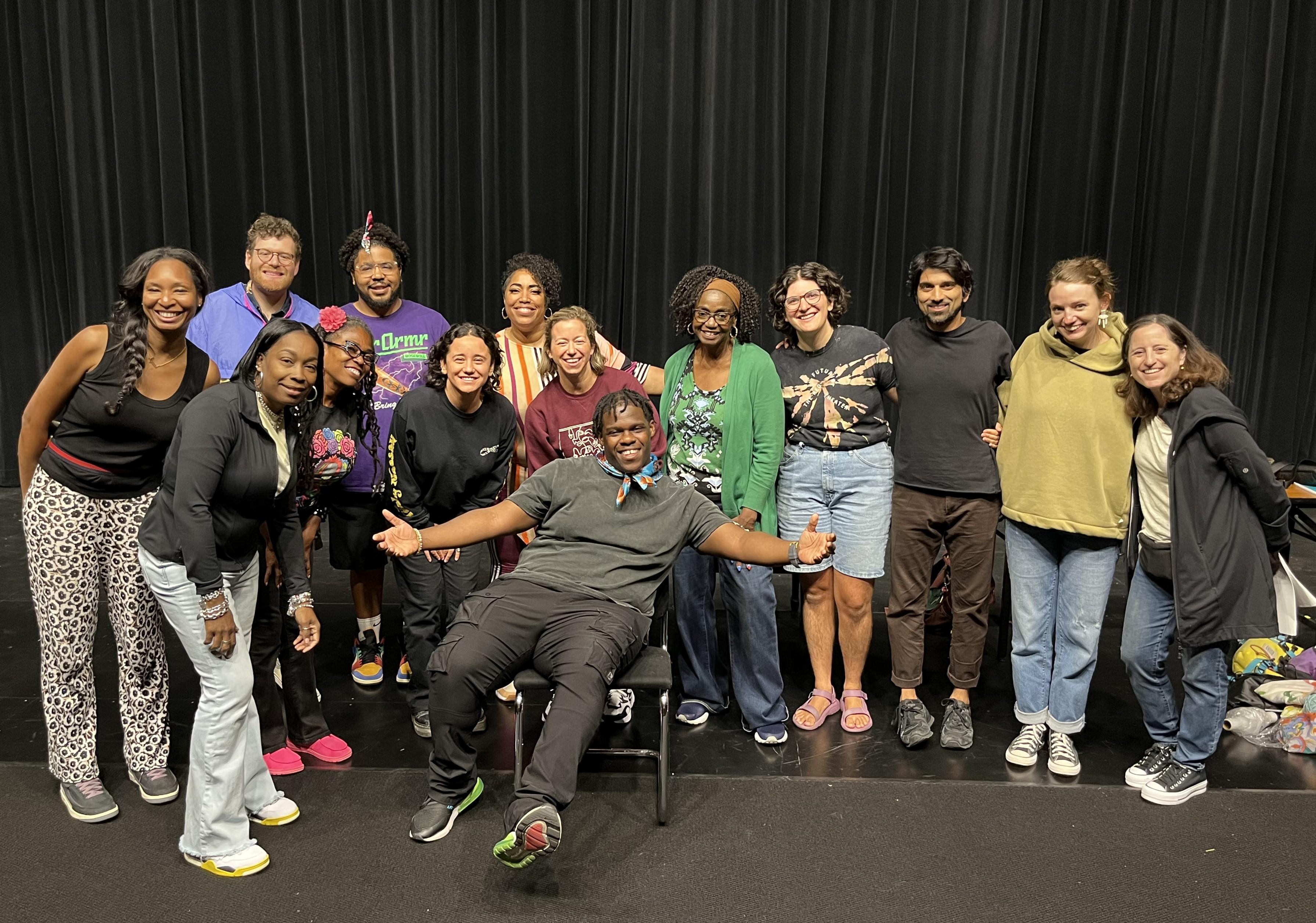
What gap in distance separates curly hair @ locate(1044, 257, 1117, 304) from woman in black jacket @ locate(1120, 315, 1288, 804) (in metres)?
0.13

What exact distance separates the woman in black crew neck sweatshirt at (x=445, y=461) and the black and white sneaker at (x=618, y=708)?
0.58 m

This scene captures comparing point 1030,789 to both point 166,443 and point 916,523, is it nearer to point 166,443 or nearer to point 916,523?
point 916,523

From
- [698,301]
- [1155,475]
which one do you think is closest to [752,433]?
[698,301]

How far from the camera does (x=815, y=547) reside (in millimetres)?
2662

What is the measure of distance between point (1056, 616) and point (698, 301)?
145 centimetres

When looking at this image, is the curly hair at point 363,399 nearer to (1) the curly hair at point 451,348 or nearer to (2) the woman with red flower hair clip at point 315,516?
(2) the woman with red flower hair clip at point 315,516

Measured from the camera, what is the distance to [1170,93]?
238 inches

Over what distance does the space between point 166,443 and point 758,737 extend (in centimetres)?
193

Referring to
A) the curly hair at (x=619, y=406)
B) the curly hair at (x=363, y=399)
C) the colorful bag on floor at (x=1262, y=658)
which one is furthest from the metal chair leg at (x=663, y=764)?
the colorful bag on floor at (x=1262, y=658)

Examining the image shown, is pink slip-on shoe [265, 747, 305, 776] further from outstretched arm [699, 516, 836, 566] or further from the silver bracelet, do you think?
outstretched arm [699, 516, 836, 566]

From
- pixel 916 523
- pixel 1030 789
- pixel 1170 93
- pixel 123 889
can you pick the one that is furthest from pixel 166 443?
pixel 1170 93

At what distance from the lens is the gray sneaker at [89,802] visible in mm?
2672

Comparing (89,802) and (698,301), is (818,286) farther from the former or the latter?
(89,802)

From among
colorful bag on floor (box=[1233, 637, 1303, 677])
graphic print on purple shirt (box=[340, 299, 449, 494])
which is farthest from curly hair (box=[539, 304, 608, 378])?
colorful bag on floor (box=[1233, 637, 1303, 677])
